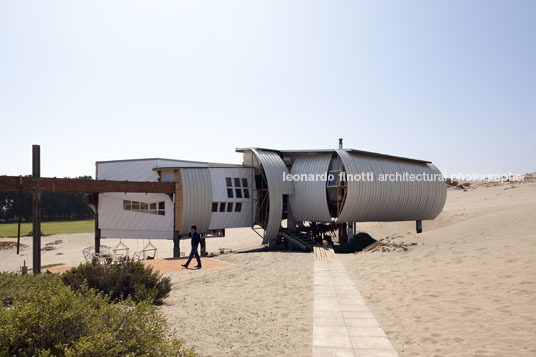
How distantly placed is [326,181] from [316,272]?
1127cm

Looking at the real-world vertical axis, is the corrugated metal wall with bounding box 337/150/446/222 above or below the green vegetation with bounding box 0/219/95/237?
above

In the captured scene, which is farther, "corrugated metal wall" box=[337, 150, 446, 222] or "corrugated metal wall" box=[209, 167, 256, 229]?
"corrugated metal wall" box=[337, 150, 446, 222]

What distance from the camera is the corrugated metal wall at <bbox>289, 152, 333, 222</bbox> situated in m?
26.3

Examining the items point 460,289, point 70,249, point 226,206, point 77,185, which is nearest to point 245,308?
point 460,289

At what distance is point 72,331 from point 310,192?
73.8 feet

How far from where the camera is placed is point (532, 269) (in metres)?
10.8

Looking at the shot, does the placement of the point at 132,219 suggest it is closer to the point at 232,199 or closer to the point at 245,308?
the point at 232,199

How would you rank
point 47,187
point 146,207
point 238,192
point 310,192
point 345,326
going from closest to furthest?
point 345,326
point 47,187
point 146,207
point 238,192
point 310,192

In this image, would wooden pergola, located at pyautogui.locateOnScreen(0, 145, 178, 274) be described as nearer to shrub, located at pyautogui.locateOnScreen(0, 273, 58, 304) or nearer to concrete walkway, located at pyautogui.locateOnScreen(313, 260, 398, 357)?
shrub, located at pyautogui.locateOnScreen(0, 273, 58, 304)

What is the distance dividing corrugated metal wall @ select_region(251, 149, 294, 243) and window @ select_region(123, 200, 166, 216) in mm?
6985

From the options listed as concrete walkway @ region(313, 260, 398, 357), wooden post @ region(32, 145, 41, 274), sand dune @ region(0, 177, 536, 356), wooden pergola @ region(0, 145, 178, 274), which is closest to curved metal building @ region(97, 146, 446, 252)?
wooden pergola @ region(0, 145, 178, 274)

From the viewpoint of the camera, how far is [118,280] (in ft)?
35.2

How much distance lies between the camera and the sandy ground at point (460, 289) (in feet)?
22.8

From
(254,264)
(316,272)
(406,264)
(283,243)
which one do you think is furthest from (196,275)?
(283,243)
